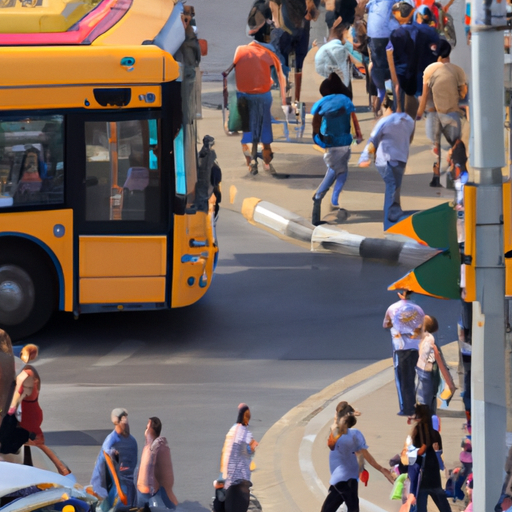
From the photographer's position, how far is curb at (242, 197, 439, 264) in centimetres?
1502

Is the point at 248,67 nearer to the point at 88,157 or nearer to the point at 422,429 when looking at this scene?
the point at 88,157

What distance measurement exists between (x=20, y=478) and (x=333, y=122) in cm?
1036

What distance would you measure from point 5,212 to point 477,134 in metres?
6.66

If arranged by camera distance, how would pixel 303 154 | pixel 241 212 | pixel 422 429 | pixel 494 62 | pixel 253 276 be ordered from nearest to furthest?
pixel 494 62
pixel 422 429
pixel 253 276
pixel 241 212
pixel 303 154

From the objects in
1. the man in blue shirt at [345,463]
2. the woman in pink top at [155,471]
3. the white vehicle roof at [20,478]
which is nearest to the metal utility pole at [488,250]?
the man in blue shirt at [345,463]

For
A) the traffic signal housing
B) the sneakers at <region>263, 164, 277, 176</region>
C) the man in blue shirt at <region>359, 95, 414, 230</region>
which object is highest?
the man in blue shirt at <region>359, 95, 414, 230</region>

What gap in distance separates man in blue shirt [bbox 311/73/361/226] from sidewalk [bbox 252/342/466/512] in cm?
543

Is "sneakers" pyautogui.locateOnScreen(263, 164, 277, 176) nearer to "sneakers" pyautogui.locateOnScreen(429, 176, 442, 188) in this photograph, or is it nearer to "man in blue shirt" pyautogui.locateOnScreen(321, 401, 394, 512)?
"sneakers" pyautogui.locateOnScreen(429, 176, 442, 188)

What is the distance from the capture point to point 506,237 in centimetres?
601

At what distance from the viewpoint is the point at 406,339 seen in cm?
971

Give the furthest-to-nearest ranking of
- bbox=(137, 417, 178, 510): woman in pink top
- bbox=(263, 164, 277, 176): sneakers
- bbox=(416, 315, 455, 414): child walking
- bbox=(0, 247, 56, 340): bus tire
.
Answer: bbox=(263, 164, 277, 176): sneakers < bbox=(0, 247, 56, 340): bus tire < bbox=(416, 315, 455, 414): child walking < bbox=(137, 417, 178, 510): woman in pink top

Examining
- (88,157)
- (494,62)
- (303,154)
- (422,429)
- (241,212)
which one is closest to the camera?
(494,62)

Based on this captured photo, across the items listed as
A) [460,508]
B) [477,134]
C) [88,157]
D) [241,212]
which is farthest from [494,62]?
[241,212]

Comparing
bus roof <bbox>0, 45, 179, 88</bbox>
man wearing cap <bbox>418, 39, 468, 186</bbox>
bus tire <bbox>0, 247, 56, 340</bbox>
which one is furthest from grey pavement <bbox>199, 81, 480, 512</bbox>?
bus roof <bbox>0, 45, 179, 88</bbox>
